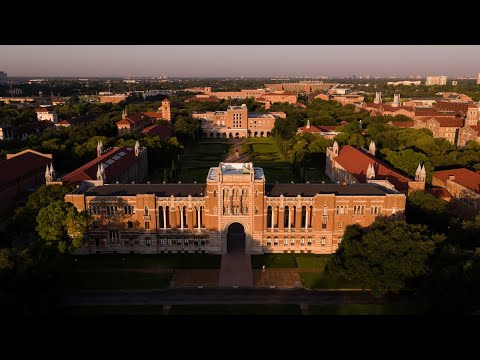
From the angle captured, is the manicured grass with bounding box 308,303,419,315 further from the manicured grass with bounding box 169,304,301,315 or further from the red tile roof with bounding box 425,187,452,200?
the red tile roof with bounding box 425,187,452,200

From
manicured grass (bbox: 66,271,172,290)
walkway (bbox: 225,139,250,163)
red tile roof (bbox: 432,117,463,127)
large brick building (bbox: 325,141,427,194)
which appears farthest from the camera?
red tile roof (bbox: 432,117,463,127)

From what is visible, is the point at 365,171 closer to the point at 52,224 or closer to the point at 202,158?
the point at 52,224

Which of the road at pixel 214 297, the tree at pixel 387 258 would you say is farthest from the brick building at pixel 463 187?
the road at pixel 214 297

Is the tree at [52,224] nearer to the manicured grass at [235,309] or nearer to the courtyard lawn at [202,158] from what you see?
the manicured grass at [235,309]

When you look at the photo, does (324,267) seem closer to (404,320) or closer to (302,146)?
(404,320)

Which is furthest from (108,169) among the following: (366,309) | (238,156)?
(238,156)

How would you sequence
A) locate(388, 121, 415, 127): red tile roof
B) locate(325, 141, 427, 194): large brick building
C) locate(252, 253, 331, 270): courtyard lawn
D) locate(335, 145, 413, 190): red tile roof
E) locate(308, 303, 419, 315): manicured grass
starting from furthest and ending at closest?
locate(388, 121, 415, 127): red tile roof < locate(335, 145, 413, 190): red tile roof < locate(325, 141, 427, 194): large brick building < locate(252, 253, 331, 270): courtyard lawn < locate(308, 303, 419, 315): manicured grass

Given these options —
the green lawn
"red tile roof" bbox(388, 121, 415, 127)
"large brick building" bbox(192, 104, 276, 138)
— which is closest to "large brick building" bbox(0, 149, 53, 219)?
the green lawn
